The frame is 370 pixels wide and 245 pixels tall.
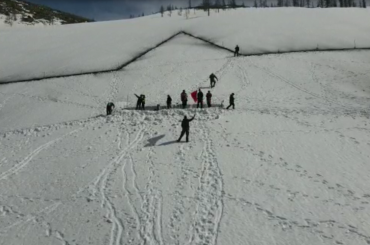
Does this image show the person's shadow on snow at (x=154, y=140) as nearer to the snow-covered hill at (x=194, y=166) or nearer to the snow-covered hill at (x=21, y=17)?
the snow-covered hill at (x=194, y=166)

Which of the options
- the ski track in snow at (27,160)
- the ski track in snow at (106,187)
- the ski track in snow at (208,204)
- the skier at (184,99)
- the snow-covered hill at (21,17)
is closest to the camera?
the ski track in snow at (208,204)

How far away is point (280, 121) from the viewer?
805 inches

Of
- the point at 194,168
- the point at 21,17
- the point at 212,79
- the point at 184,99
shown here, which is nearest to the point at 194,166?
the point at 194,168

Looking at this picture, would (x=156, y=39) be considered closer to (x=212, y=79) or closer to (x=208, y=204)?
(x=212, y=79)

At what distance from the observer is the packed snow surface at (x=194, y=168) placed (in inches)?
404

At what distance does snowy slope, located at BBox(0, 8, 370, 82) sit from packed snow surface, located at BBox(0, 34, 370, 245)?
12046 millimetres

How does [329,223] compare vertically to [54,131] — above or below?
below

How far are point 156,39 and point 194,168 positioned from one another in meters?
38.0

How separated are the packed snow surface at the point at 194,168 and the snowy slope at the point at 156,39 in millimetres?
12046

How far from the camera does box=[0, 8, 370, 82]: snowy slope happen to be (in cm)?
4091

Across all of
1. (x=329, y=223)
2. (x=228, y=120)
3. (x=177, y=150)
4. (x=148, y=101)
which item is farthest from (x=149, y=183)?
(x=148, y=101)

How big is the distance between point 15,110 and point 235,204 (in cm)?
2333

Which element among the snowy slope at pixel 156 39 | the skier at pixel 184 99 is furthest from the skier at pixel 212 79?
the snowy slope at pixel 156 39

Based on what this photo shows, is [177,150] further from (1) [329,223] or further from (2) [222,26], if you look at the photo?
(2) [222,26]
